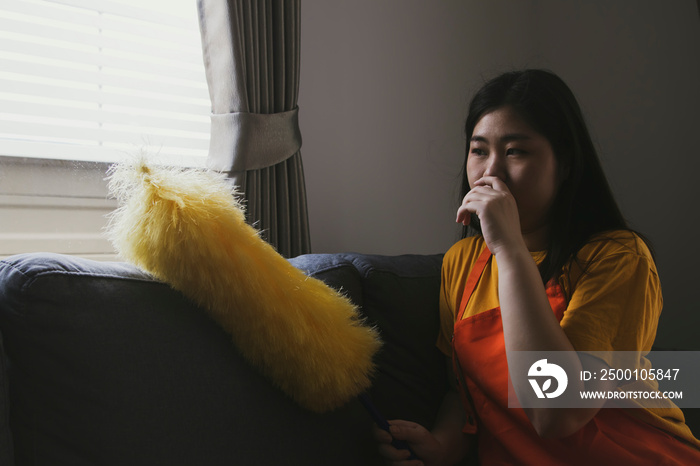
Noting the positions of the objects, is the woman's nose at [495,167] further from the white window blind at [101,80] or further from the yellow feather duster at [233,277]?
the white window blind at [101,80]

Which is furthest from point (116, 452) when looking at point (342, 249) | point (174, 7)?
point (174, 7)

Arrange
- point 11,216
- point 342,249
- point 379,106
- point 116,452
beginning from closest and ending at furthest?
point 116,452 → point 11,216 → point 342,249 → point 379,106

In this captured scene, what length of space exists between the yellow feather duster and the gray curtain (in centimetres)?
64

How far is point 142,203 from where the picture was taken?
2.88 feet

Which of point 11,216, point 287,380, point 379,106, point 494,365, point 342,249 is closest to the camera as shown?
point 287,380

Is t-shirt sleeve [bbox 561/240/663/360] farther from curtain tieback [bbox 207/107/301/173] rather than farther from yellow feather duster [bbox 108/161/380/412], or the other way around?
curtain tieback [bbox 207/107/301/173]

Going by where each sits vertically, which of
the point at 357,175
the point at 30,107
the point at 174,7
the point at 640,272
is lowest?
the point at 640,272

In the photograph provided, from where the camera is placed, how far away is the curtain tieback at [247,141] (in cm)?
157

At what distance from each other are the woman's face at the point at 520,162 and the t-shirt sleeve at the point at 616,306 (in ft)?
0.64

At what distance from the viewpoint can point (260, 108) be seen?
163cm

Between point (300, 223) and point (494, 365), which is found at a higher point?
point (300, 223)

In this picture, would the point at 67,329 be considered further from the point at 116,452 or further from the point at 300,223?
the point at 300,223

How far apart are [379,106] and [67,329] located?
159 cm

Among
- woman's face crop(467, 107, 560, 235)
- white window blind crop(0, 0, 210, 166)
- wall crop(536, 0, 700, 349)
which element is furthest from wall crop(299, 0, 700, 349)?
woman's face crop(467, 107, 560, 235)
